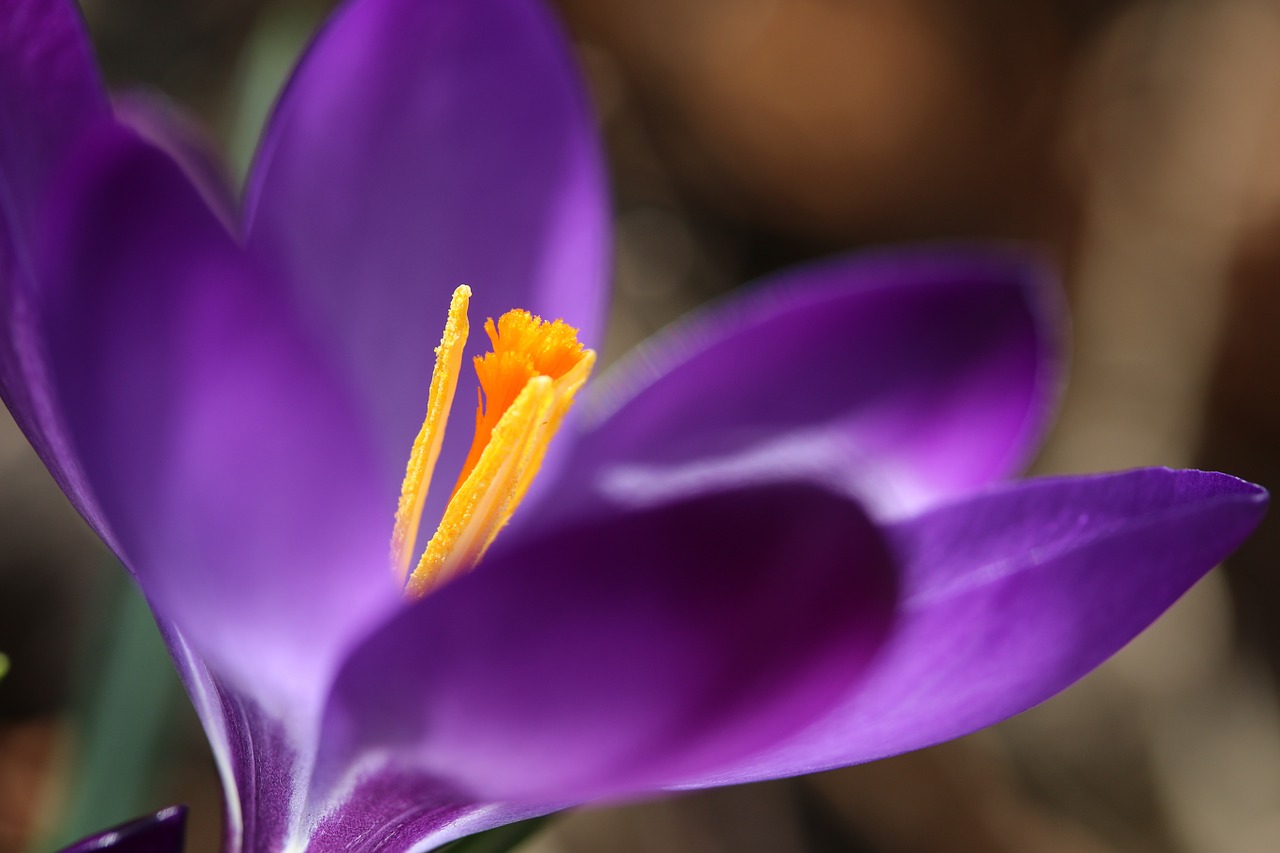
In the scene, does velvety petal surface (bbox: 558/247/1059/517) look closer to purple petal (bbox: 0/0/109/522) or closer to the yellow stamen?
the yellow stamen

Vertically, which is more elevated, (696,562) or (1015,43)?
(1015,43)

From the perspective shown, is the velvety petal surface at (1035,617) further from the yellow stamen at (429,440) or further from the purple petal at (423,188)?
the purple petal at (423,188)

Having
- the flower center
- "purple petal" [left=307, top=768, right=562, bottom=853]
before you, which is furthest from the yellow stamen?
"purple petal" [left=307, top=768, right=562, bottom=853]

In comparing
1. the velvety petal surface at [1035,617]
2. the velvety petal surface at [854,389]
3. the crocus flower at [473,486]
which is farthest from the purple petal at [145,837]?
the velvety petal surface at [854,389]

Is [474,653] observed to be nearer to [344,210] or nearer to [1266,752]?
[344,210]

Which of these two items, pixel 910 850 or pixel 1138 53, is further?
pixel 1138 53

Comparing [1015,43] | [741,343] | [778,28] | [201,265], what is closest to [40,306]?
[201,265]
